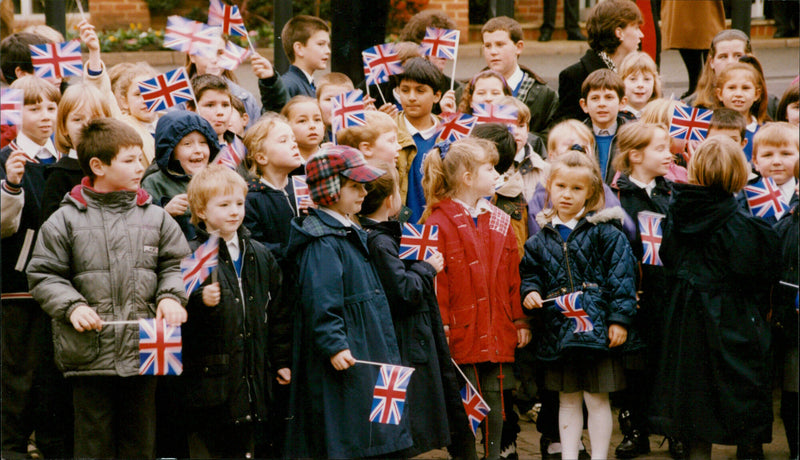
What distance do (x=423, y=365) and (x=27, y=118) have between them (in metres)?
2.37

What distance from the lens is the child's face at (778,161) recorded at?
5570 millimetres

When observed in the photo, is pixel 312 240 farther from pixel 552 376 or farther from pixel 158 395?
pixel 552 376

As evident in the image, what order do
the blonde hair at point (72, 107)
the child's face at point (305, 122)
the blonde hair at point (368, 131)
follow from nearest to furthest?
1. the blonde hair at point (72, 107)
2. the blonde hair at point (368, 131)
3. the child's face at point (305, 122)

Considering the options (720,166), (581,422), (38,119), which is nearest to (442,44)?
(720,166)

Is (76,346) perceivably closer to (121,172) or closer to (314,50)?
(121,172)

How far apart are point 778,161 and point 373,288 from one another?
86.3 inches

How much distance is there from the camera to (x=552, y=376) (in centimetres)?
544

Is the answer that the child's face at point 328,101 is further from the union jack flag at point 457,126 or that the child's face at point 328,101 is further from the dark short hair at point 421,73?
the union jack flag at point 457,126

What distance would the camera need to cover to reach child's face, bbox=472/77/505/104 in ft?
21.8

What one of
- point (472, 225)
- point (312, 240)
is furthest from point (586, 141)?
point (312, 240)

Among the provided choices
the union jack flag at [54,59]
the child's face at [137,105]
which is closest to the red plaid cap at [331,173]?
the child's face at [137,105]

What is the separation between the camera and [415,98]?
647 cm

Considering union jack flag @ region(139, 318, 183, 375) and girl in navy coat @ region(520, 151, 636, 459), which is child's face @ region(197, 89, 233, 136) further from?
girl in navy coat @ region(520, 151, 636, 459)

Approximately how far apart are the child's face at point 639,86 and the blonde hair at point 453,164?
6.31ft
